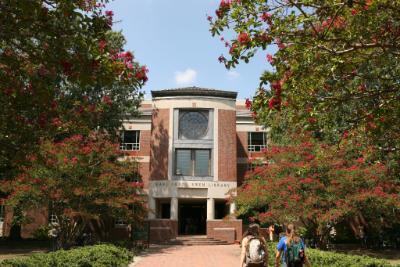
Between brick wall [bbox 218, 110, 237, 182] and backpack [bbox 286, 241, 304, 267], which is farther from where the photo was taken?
Answer: brick wall [bbox 218, 110, 237, 182]

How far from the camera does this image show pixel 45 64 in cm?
757

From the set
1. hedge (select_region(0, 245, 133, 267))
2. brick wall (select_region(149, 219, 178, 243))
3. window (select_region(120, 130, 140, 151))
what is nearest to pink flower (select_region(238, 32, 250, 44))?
hedge (select_region(0, 245, 133, 267))

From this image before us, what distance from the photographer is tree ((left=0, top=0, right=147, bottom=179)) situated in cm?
697

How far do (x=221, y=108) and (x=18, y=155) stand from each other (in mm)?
25799

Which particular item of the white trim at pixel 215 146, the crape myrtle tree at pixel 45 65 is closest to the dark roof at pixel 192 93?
the white trim at pixel 215 146

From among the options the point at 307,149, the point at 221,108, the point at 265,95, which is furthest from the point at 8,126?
the point at 221,108

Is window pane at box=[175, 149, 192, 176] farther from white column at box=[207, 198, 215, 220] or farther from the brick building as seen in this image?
white column at box=[207, 198, 215, 220]

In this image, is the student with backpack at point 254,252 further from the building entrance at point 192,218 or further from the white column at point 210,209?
the building entrance at point 192,218

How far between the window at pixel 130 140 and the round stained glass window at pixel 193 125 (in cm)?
516

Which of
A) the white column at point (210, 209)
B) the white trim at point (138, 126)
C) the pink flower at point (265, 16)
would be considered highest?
the white trim at point (138, 126)

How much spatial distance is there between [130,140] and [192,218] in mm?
8722

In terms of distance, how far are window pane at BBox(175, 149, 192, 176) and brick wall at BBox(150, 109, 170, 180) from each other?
0.93 m

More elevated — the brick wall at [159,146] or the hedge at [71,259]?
the brick wall at [159,146]

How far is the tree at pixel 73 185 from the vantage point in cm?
1805
